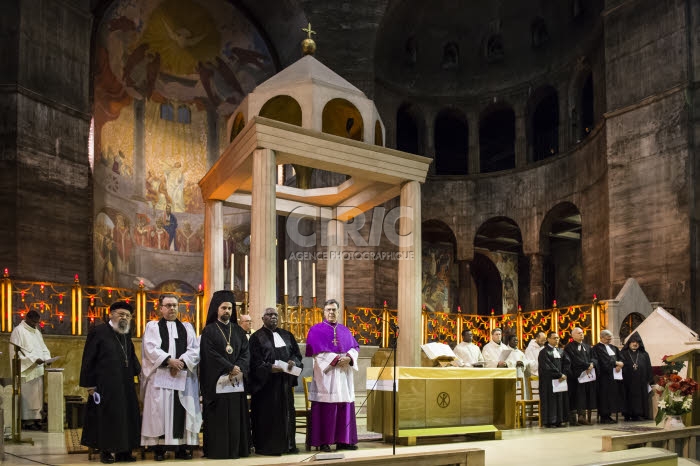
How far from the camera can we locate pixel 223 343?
26.1ft

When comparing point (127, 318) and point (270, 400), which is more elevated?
point (127, 318)


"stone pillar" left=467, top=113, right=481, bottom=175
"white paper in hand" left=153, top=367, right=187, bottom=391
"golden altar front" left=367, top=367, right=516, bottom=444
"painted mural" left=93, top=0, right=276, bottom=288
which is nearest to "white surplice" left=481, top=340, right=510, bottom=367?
"golden altar front" left=367, top=367, right=516, bottom=444

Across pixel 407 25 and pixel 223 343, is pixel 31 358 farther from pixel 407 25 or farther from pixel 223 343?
pixel 407 25

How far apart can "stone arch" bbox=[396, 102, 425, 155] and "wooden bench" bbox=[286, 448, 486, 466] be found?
60.2 feet

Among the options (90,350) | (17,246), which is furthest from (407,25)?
(90,350)

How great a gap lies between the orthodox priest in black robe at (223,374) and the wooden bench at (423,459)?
2.53 metres

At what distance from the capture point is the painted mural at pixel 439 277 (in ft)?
84.2

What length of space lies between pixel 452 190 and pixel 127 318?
1679 centimetres

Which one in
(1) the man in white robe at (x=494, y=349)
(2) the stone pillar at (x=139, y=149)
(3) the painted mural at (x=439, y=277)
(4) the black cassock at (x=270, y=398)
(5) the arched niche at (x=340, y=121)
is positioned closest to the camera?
(4) the black cassock at (x=270, y=398)

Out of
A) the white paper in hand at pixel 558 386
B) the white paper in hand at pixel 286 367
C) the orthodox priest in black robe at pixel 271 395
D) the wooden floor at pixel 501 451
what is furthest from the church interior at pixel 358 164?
the white paper in hand at pixel 286 367

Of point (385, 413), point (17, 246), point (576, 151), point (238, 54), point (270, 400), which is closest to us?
point (270, 400)

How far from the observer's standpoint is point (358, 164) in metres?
12.3

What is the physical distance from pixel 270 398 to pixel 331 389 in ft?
2.33

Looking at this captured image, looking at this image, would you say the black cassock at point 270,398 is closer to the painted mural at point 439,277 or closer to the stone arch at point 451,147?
the painted mural at point 439,277
